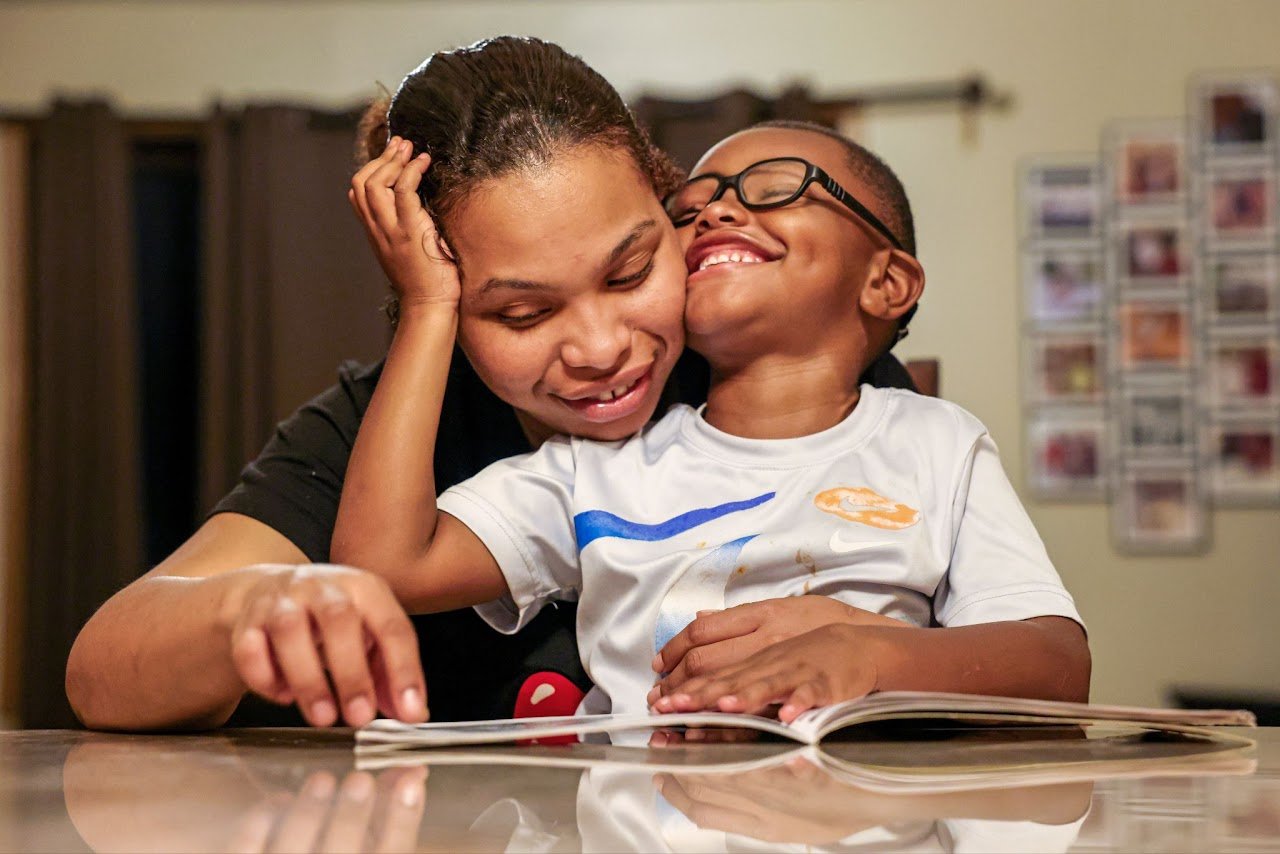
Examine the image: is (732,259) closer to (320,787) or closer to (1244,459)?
(320,787)

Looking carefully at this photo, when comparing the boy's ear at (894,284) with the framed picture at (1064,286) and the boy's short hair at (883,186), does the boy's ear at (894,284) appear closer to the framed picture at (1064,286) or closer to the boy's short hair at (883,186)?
the boy's short hair at (883,186)

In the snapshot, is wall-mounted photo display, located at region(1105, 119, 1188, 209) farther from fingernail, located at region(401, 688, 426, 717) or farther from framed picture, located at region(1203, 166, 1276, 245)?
fingernail, located at region(401, 688, 426, 717)

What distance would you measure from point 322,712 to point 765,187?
0.76 m

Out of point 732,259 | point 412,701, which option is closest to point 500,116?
point 732,259

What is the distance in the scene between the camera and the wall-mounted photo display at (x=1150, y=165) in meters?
4.06

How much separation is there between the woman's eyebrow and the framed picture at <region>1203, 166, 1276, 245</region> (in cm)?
357

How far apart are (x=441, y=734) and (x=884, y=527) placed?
46cm

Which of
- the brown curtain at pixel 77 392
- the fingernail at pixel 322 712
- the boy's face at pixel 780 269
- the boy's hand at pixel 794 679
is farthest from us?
the brown curtain at pixel 77 392

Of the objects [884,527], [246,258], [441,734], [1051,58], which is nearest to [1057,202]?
[1051,58]

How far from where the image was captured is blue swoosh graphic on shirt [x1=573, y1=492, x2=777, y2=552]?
41.9 inches

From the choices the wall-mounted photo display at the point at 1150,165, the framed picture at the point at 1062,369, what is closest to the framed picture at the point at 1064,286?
the framed picture at the point at 1062,369

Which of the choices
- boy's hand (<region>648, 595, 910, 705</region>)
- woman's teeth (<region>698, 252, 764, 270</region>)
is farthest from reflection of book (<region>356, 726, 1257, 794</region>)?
woman's teeth (<region>698, 252, 764, 270</region>)

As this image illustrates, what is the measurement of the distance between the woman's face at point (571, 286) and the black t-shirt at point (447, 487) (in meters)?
0.19

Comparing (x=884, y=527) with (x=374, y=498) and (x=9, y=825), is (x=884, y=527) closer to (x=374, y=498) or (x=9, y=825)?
(x=374, y=498)
